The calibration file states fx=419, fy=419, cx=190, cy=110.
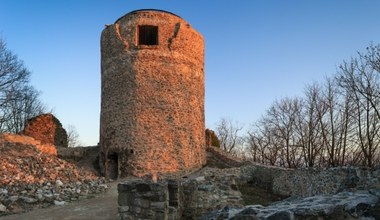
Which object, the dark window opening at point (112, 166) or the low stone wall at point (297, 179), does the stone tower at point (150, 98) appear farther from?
the low stone wall at point (297, 179)

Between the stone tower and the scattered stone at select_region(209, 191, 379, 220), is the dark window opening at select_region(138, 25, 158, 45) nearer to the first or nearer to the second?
the stone tower

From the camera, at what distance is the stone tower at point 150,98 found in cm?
1786

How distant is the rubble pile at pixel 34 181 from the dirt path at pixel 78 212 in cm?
51

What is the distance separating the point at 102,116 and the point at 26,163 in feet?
17.6

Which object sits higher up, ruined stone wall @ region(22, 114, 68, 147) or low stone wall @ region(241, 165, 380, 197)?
ruined stone wall @ region(22, 114, 68, 147)

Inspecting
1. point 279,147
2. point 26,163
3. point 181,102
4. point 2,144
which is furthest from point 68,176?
point 279,147

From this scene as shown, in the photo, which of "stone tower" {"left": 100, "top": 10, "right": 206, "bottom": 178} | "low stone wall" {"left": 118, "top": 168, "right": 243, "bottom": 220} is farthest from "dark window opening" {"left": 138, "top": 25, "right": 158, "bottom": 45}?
"low stone wall" {"left": 118, "top": 168, "right": 243, "bottom": 220}

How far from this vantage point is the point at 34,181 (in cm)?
1302

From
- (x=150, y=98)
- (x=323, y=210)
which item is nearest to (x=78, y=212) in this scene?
(x=323, y=210)

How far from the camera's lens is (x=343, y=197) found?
3705mm

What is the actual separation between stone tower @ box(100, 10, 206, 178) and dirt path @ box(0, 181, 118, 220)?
6823 millimetres

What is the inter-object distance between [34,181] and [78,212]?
13.2 feet

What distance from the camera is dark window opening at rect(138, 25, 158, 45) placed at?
64.3ft

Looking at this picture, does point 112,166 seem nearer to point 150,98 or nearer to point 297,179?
point 150,98
